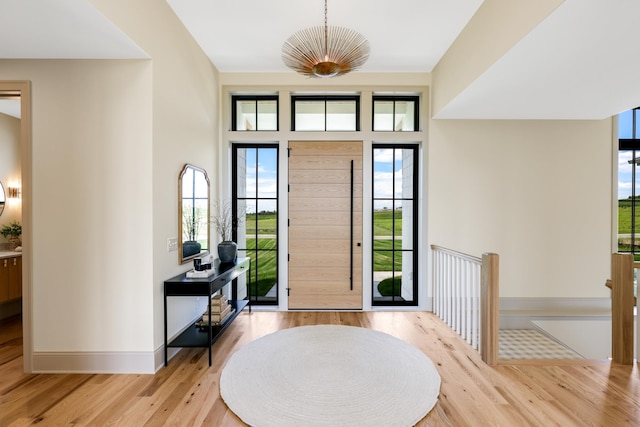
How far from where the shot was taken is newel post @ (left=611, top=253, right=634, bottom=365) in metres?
2.80

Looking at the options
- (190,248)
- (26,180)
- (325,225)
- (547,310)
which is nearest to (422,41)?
(325,225)

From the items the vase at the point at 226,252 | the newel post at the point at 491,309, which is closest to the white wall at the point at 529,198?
the newel post at the point at 491,309

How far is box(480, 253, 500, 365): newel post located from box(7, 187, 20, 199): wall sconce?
19.0 feet

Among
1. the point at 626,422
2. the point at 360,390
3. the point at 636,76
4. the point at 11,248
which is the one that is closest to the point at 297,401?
the point at 360,390

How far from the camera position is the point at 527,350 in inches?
144

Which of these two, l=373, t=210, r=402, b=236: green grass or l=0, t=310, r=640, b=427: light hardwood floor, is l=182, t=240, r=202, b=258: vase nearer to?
l=0, t=310, r=640, b=427: light hardwood floor

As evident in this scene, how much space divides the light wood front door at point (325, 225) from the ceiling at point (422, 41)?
1261 millimetres

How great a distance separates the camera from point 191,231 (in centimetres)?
325

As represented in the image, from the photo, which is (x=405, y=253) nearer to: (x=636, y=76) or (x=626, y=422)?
(x=626, y=422)

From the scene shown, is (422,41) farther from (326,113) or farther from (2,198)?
(2,198)

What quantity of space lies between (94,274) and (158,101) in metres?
1.56

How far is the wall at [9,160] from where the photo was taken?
3.98 m

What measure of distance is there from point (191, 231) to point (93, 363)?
54.2 inches

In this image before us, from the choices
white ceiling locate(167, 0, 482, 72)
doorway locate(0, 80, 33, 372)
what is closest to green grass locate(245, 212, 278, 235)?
white ceiling locate(167, 0, 482, 72)
